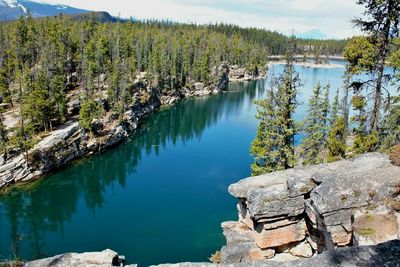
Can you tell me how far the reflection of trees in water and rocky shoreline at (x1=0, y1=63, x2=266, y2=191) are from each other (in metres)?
2.05

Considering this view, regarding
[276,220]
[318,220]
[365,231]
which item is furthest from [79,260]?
[365,231]

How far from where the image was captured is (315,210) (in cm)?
1972

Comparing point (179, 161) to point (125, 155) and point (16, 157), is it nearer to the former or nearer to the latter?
point (125, 155)

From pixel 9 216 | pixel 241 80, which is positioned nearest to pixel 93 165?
pixel 9 216

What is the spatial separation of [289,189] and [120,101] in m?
71.7

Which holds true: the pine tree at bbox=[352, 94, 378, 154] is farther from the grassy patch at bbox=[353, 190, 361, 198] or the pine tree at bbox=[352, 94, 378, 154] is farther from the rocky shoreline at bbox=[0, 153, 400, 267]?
the grassy patch at bbox=[353, 190, 361, 198]

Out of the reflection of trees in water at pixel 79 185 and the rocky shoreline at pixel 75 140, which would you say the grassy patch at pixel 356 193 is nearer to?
the reflection of trees in water at pixel 79 185

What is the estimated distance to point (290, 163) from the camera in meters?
35.1

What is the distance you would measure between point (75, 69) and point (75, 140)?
49.5 meters

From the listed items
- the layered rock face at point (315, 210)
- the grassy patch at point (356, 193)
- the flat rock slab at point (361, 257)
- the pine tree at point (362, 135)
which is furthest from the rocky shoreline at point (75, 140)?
the flat rock slab at point (361, 257)

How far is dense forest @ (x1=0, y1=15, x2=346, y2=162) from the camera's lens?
71250 millimetres

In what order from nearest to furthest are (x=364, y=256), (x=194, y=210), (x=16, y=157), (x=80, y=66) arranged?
(x=364, y=256) → (x=194, y=210) → (x=16, y=157) → (x=80, y=66)

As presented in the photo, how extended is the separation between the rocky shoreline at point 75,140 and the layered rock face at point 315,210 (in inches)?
1847

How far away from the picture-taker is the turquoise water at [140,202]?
4316 centimetres
